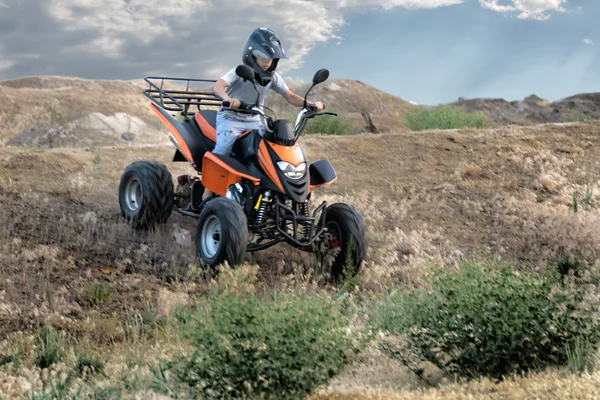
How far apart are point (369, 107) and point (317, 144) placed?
1662 cm

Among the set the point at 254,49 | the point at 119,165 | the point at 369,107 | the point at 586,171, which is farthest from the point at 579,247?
the point at 369,107

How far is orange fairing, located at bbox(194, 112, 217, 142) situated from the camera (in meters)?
8.71

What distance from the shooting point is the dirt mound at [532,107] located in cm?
2991

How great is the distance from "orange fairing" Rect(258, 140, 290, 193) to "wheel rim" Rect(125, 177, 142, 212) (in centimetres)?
254

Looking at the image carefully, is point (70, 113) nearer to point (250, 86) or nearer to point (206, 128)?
point (206, 128)

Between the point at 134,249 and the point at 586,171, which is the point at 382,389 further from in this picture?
the point at 586,171

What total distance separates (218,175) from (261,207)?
2.16ft

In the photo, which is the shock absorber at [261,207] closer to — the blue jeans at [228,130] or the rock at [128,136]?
the blue jeans at [228,130]

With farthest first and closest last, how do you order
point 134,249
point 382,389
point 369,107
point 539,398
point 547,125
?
point 369,107
point 547,125
point 134,249
point 382,389
point 539,398

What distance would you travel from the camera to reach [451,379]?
504 cm

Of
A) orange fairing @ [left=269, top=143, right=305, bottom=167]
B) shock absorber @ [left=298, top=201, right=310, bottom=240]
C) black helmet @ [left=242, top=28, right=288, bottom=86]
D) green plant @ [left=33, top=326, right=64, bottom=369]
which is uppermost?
black helmet @ [left=242, top=28, right=288, bottom=86]

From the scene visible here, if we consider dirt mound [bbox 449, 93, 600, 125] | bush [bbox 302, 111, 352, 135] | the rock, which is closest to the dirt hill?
the rock

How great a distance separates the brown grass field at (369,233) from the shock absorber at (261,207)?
58 cm

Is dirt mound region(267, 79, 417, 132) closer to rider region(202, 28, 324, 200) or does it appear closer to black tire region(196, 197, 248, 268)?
rider region(202, 28, 324, 200)
